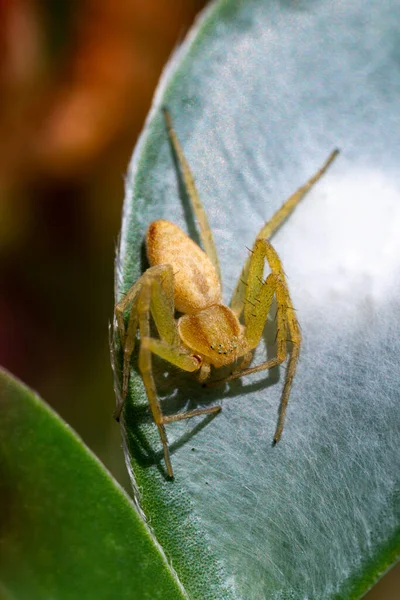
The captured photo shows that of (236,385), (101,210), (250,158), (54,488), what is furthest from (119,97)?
(54,488)

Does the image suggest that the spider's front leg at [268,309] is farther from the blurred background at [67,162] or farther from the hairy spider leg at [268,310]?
the blurred background at [67,162]

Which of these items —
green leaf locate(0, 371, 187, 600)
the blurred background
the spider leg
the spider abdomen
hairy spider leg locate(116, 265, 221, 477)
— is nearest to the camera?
green leaf locate(0, 371, 187, 600)

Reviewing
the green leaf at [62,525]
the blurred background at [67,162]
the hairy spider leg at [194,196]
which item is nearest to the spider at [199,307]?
the hairy spider leg at [194,196]

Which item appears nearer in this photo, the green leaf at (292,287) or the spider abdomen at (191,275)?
the green leaf at (292,287)

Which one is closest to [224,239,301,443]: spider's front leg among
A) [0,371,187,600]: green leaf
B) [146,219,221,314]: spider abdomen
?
[146,219,221,314]: spider abdomen

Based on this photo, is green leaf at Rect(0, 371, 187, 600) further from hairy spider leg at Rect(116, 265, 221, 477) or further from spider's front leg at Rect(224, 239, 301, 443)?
spider's front leg at Rect(224, 239, 301, 443)

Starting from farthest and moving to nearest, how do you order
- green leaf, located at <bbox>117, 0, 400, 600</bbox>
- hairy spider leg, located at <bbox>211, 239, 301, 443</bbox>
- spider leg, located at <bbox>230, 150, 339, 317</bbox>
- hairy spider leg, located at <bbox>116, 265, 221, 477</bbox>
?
spider leg, located at <bbox>230, 150, 339, 317</bbox> → hairy spider leg, located at <bbox>211, 239, 301, 443</bbox> → hairy spider leg, located at <bbox>116, 265, 221, 477</bbox> → green leaf, located at <bbox>117, 0, 400, 600</bbox>

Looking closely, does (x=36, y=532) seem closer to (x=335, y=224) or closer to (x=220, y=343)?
(x=220, y=343)
